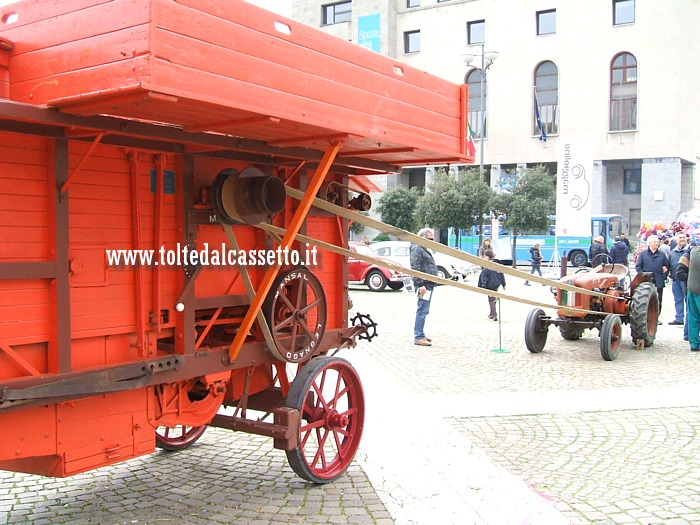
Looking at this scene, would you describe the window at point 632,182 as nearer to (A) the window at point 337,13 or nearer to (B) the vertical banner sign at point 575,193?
(A) the window at point 337,13

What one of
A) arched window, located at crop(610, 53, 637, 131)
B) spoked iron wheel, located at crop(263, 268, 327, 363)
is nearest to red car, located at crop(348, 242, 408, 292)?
spoked iron wheel, located at crop(263, 268, 327, 363)

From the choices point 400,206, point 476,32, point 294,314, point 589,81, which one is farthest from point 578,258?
point 294,314

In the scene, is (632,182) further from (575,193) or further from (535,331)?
(535,331)

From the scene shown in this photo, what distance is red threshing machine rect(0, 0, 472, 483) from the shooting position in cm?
302

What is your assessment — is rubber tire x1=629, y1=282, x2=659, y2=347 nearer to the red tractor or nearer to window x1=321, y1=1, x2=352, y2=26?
the red tractor

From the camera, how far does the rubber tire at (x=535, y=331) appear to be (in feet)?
33.3

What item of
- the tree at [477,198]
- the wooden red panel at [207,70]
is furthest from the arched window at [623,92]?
the wooden red panel at [207,70]

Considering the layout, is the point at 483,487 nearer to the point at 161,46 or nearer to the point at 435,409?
the point at 435,409

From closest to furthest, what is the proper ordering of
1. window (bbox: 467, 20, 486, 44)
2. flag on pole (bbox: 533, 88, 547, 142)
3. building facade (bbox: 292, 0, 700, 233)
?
building facade (bbox: 292, 0, 700, 233), flag on pole (bbox: 533, 88, 547, 142), window (bbox: 467, 20, 486, 44)

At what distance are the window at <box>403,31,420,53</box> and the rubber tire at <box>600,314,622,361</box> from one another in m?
42.2

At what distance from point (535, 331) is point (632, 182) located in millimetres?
40780

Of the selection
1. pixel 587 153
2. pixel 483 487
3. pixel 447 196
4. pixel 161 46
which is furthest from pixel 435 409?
pixel 447 196

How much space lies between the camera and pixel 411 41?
49469mm

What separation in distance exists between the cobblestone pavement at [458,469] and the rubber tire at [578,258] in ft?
92.4
